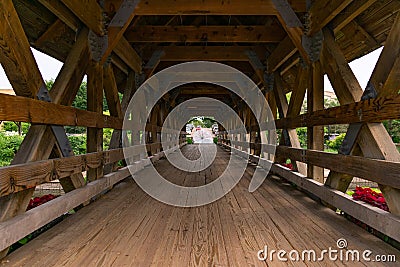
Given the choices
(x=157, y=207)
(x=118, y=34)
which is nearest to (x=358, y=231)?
(x=157, y=207)

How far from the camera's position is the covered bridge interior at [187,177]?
1941mm

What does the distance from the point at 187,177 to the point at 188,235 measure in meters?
2.93

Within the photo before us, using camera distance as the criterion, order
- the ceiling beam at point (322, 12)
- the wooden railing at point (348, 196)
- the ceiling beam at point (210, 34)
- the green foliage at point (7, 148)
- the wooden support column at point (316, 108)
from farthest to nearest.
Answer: the green foliage at point (7, 148), the ceiling beam at point (210, 34), the wooden support column at point (316, 108), the ceiling beam at point (322, 12), the wooden railing at point (348, 196)

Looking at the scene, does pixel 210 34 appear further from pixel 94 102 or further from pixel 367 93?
pixel 367 93

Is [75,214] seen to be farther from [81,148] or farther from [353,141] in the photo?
[81,148]

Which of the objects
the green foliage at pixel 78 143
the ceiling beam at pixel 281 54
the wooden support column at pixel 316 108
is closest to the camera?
the wooden support column at pixel 316 108
